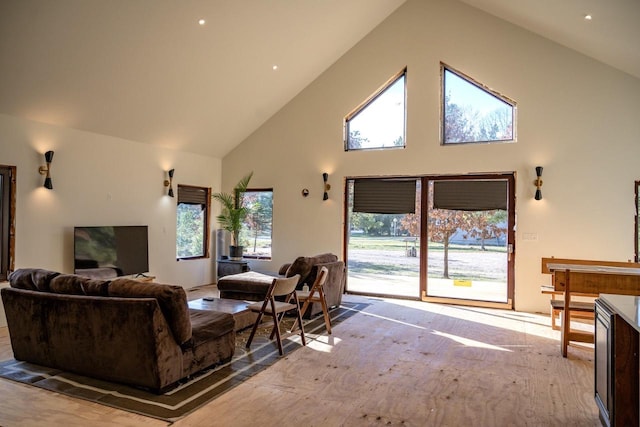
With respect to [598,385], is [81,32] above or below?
above

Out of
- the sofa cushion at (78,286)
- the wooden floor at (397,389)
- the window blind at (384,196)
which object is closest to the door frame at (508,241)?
the window blind at (384,196)

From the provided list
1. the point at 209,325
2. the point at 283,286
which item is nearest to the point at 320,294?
the point at 283,286

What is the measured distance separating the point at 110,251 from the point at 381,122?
15.9 ft

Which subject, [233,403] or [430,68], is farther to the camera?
[430,68]

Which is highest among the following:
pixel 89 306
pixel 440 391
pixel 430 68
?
pixel 430 68

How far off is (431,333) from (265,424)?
285 centimetres

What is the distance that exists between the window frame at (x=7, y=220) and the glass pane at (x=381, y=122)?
199 inches

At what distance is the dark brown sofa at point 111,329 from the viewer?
3.17 meters

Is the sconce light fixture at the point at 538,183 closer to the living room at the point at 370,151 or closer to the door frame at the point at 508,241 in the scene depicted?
the living room at the point at 370,151

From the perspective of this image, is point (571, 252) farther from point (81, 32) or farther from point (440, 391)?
point (81, 32)

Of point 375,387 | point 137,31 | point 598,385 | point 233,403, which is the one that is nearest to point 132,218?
point 137,31

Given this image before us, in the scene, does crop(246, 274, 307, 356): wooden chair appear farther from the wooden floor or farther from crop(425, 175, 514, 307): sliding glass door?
crop(425, 175, 514, 307): sliding glass door

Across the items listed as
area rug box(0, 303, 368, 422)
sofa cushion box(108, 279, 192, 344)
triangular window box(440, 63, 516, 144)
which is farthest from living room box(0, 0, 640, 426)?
sofa cushion box(108, 279, 192, 344)

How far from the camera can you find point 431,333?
5082mm
